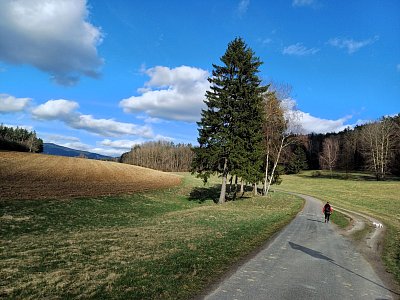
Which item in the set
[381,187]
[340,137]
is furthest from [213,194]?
[340,137]

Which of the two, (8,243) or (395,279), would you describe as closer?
(395,279)

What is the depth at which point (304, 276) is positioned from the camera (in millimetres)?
10141

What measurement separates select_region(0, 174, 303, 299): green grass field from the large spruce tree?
8.90m

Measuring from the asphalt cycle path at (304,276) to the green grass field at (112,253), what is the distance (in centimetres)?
84

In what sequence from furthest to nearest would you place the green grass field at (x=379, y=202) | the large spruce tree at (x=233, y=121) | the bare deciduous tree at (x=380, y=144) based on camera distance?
the bare deciduous tree at (x=380, y=144) → the large spruce tree at (x=233, y=121) → the green grass field at (x=379, y=202)

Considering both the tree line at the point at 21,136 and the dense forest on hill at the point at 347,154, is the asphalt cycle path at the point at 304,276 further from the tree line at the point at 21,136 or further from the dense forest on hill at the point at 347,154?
the tree line at the point at 21,136

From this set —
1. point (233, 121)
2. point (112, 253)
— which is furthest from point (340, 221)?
point (112, 253)

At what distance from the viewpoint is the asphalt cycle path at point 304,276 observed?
8492 mm

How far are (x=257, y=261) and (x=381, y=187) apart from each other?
175ft

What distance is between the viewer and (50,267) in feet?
32.3

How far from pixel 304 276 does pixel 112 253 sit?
6.80m

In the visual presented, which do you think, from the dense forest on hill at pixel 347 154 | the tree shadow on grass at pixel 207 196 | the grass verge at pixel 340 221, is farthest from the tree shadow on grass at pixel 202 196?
the grass verge at pixel 340 221

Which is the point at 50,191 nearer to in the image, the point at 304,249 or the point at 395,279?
the point at 304,249

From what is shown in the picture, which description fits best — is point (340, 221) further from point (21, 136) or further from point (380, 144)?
point (21, 136)
